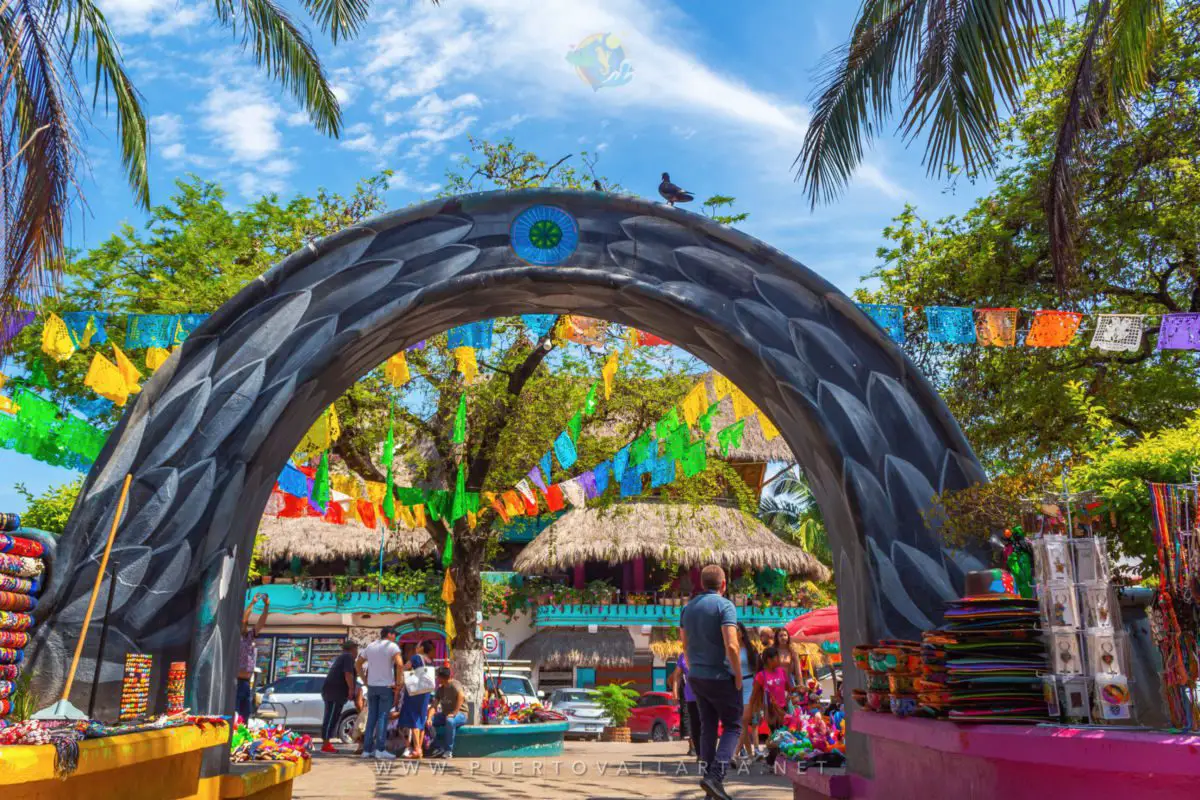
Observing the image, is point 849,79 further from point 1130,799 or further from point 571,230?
point 1130,799

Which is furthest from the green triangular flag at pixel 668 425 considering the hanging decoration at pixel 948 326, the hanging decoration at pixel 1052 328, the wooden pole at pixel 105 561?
the wooden pole at pixel 105 561

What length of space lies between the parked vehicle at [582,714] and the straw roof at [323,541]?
7.31 m

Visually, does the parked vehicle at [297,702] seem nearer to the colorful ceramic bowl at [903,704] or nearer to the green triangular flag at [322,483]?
the green triangular flag at [322,483]

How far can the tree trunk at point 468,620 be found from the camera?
50.6 ft

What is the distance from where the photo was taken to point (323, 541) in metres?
29.4

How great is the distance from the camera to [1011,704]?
4.41 metres

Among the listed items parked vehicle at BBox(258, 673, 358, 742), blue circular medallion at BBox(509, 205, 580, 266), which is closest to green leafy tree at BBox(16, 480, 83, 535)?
parked vehicle at BBox(258, 673, 358, 742)

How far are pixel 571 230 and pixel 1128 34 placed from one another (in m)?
4.43

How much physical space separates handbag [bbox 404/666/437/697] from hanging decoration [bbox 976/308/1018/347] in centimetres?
778

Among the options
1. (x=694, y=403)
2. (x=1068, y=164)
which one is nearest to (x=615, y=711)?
(x=694, y=403)

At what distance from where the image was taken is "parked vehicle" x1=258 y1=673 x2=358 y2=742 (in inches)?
832

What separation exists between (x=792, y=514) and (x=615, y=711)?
80.0 ft

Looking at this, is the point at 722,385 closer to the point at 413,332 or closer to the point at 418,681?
the point at 418,681

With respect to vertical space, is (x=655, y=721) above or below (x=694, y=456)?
below
